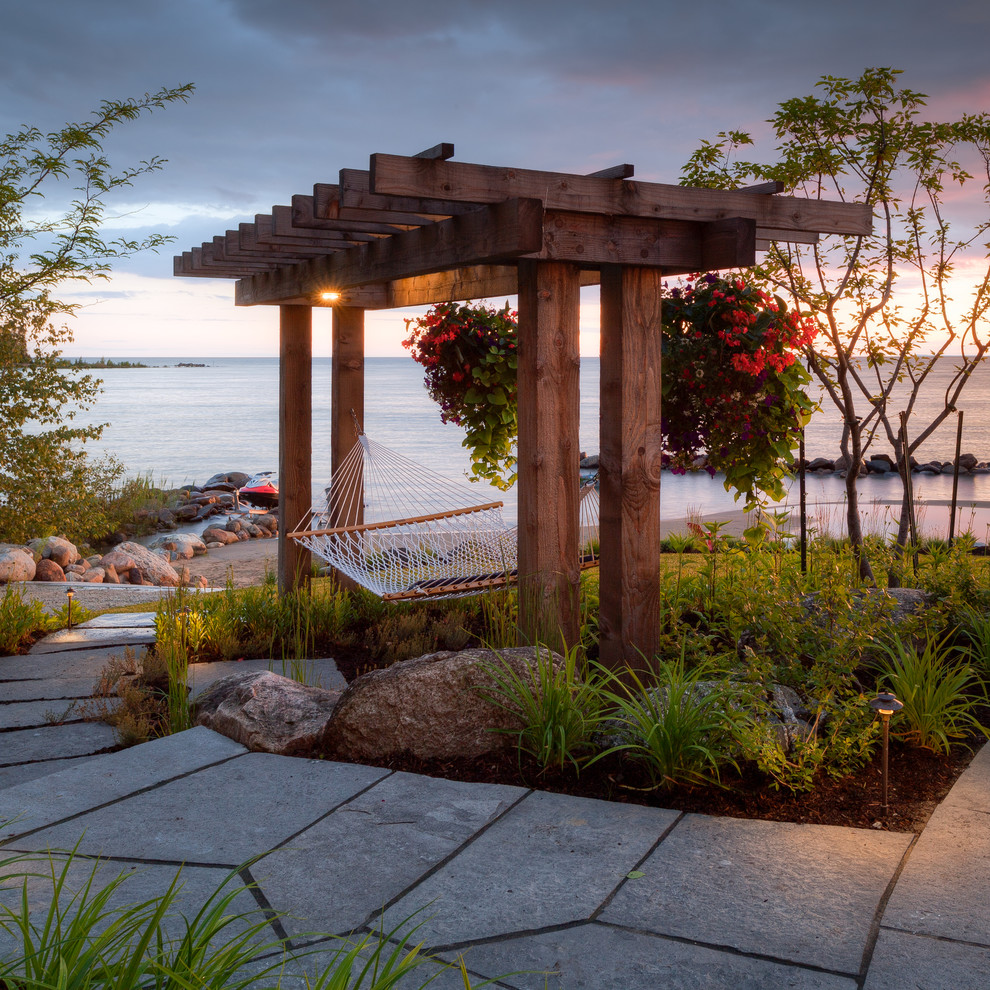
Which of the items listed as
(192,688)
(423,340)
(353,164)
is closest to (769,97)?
(423,340)

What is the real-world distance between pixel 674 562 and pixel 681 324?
313 centimetres

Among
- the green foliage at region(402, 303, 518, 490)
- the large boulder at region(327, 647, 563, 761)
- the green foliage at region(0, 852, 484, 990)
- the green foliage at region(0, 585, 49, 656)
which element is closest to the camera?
the green foliage at region(0, 852, 484, 990)

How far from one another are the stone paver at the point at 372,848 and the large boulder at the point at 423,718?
0.20 metres

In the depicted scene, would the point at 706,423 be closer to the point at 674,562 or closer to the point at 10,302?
the point at 674,562

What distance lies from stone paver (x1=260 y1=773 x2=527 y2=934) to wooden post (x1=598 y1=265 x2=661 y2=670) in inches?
44.8

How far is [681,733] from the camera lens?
2.30 metres

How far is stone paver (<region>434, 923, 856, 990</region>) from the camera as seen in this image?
1462 millimetres

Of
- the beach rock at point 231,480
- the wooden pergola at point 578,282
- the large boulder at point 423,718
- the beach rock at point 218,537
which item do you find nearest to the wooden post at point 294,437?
the wooden pergola at point 578,282

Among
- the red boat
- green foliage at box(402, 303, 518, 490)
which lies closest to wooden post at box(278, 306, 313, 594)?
green foliage at box(402, 303, 518, 490)

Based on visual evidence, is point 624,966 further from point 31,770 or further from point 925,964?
point 31,770

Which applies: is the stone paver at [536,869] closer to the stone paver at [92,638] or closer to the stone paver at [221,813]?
the stone paver at [221,813]

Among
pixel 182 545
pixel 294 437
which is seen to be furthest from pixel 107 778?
pixel 182 545

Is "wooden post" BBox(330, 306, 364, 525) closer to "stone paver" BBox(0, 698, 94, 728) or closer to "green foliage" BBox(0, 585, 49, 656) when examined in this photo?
"green foliage" BBox(0, 585, 49, 656)

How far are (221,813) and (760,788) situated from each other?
4.45ft
